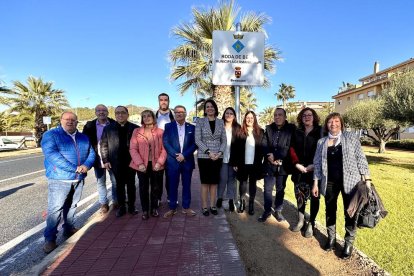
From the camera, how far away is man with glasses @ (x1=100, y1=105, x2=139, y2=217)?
13.5 feet

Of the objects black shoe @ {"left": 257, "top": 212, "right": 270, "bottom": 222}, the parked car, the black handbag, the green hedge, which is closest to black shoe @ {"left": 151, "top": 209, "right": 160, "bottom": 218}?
black shoe @ {"left": 257, "top": 212, "right": 270, "bottom": 222}

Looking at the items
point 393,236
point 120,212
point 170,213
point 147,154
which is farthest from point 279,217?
point 120,212

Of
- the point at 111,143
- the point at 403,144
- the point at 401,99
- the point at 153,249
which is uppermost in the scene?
the point at 401,99

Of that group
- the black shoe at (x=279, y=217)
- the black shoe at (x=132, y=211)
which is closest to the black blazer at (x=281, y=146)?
the black shoe at (x=279, y=217)

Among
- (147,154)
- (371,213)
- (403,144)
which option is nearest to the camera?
(371,213)

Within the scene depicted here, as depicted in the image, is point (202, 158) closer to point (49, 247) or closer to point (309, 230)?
point (309, 230)

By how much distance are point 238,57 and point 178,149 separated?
82.5 inches

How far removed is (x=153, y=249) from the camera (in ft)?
10.2

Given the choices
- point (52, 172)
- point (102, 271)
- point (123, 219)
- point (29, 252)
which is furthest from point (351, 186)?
point (29, 252)

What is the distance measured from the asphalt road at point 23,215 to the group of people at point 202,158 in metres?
0.36

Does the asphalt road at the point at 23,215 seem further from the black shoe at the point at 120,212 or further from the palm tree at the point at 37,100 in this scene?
the palm tree at the point at 37,100

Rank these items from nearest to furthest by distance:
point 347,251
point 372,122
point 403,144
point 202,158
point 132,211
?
1. point 347,251
2. point 202,158
3. point 132,211
4. point 372,122
5. point 403,144

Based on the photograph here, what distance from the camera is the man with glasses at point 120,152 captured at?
4102mm

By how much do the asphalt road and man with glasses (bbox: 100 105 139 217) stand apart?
0.93m
